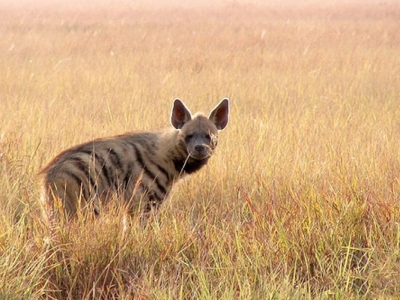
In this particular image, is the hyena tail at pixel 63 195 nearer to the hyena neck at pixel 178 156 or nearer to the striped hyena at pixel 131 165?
the striped hyena at pixel 131 165

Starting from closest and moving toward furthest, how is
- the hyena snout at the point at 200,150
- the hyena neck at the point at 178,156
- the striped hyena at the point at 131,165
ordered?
the striped hyena at the point at 131,165, the hyena snout at the point at 200,150, the hyena neck at the point at 178,156

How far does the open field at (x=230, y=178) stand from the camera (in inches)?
144

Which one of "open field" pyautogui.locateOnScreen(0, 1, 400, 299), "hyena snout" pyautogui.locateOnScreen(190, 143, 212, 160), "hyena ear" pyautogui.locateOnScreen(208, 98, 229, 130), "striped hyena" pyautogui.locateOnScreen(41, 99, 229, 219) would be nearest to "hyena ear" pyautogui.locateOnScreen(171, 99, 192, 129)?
"striped hyena" pyautogui.locateOnScreen(41, 99, 229, 219)

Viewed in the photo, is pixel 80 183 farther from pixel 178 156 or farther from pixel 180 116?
pixel 180 116

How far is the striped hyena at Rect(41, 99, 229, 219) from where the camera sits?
14.0 ft

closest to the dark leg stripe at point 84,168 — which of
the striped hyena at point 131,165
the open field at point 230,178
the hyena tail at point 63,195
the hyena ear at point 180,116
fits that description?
the striped hyena at point 131,165

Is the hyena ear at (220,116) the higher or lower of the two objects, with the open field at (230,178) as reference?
higher

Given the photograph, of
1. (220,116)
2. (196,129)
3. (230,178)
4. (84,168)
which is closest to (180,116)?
(196,129)

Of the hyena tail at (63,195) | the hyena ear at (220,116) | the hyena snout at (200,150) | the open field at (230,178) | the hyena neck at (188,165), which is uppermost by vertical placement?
the hyena ear at (220,116)

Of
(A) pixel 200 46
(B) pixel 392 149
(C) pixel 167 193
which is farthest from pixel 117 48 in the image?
(C) pixel 167 193

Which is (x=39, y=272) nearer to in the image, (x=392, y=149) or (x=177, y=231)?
(x=177, y=231)

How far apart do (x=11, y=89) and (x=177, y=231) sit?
6.02m

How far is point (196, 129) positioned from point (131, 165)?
1.82ft

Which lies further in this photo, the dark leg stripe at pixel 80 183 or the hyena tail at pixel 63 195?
the dark leg stripe at pixel 80 183
